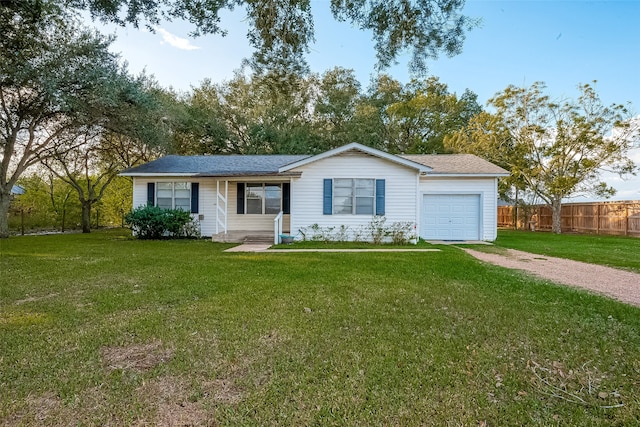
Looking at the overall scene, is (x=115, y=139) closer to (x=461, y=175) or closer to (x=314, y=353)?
(x=461, y=175)

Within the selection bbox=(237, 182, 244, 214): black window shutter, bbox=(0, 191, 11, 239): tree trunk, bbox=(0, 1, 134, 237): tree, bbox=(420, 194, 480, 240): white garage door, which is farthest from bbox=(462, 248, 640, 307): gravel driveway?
bbox=(0, 191, 11, 239): tree trunk

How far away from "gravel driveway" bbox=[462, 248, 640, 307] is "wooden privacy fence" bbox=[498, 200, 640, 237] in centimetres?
1149

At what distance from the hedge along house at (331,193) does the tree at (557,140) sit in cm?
759

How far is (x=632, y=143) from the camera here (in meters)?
18.5

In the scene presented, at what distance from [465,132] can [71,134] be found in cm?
2331

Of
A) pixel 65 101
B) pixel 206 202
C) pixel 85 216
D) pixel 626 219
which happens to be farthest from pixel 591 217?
pixel 85 216

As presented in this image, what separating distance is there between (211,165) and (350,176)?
682 centimetres

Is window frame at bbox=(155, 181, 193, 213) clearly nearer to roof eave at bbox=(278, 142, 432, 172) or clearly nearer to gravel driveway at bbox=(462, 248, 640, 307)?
roof eave at bbox=(278, 142, 432, 172)

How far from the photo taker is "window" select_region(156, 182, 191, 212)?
1485 centimetres

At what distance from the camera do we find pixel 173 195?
14883 millimetres

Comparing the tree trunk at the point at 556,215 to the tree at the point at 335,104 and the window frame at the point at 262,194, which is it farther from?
the window frame at the point at 262,194

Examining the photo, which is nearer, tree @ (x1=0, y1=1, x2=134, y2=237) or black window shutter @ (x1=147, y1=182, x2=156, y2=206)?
tree @ (x1=0, y1=1, x2=134, y2=237)

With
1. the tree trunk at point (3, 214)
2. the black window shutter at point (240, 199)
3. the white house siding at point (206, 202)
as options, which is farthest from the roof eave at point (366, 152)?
the tree trunk at point (3, 214)

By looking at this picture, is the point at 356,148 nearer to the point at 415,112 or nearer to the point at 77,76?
the point at 77,76
